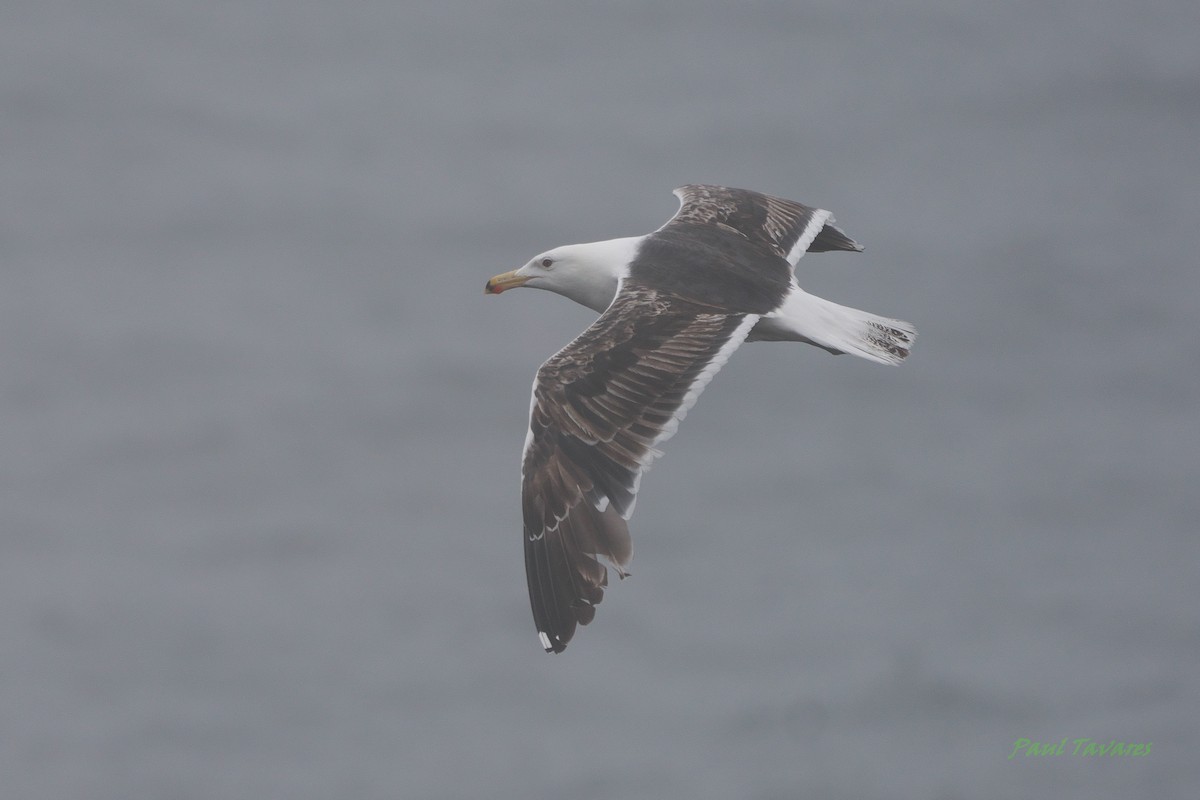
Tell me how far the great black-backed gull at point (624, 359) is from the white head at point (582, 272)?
0.04 feet

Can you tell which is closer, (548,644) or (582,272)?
(548,644)

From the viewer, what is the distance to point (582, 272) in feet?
42.3

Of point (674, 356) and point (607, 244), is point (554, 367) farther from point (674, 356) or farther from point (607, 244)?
point (607, 244)

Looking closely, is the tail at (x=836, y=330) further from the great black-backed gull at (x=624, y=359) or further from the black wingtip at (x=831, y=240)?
the black wingtip at (x=831, y=240)

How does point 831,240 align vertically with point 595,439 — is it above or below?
below

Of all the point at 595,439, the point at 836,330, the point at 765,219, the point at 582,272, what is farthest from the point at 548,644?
the point at 765,219

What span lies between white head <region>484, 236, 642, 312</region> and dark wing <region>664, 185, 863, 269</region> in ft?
2.87

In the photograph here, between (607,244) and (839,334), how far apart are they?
199cm

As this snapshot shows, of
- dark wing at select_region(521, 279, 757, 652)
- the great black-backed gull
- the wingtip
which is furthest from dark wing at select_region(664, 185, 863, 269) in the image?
the wingtip

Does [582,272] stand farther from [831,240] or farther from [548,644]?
[548,644]

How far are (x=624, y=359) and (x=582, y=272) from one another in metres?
2.05

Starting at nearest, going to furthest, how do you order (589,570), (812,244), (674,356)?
(589,570), (674,356), (812,244)

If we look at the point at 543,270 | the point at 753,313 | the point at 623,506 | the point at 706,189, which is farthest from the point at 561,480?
the point at 706,189

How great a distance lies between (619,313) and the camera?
11461 millimetres
